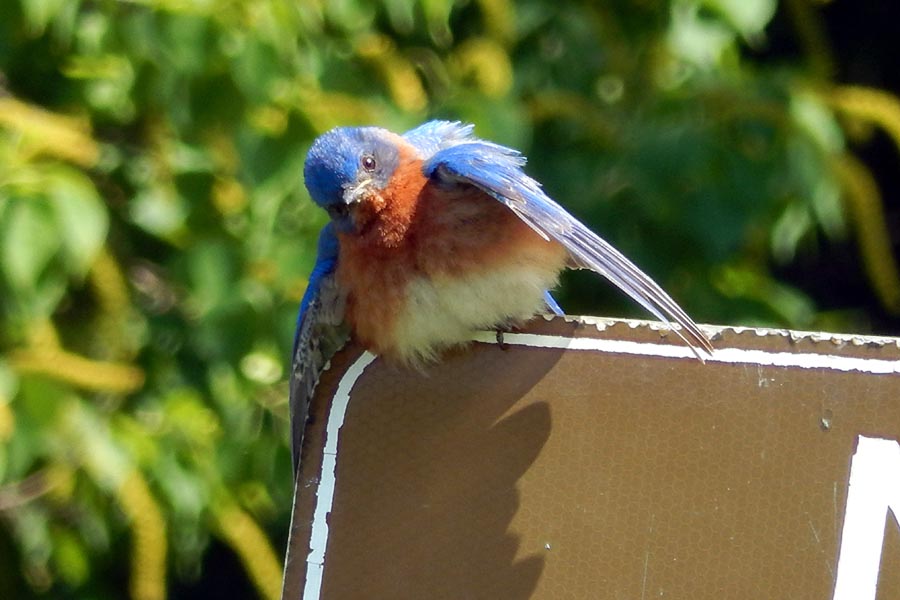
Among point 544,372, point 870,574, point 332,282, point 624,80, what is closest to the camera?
point 870,574

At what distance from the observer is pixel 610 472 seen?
5.49 ft

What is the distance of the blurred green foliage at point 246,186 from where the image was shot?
280cm

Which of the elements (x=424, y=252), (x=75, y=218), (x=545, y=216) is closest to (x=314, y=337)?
(x=424, y=252)

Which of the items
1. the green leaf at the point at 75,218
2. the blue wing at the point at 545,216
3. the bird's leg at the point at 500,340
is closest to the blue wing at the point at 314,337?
the blue wing at the point at 545,216

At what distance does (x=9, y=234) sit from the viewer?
259cm

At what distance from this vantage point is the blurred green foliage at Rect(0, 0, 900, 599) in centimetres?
280

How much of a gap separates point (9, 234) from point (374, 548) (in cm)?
123

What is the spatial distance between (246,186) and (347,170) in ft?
2.08

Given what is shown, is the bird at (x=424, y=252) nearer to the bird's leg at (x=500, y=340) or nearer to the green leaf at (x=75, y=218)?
the bird's leg at (x=500, y=340)

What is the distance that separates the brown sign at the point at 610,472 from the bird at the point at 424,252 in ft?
0.50

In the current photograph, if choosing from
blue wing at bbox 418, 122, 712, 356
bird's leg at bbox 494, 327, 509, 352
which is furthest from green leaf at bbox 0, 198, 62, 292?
bird's leg at bbox 494, 327, 509, 352

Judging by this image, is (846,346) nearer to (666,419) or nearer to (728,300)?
(666,419)

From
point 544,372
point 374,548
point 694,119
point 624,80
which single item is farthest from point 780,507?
point 624,80

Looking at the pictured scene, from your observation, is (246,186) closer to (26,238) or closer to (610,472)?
(26,238)
